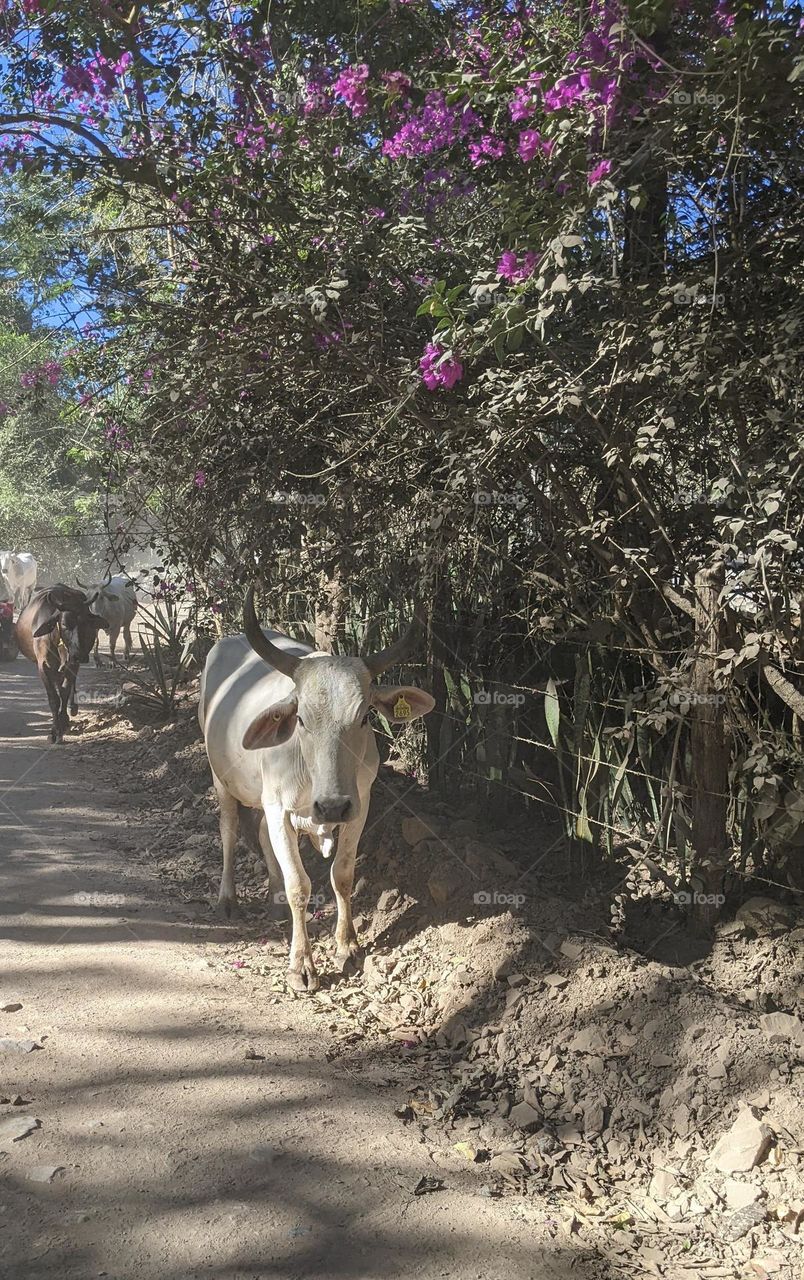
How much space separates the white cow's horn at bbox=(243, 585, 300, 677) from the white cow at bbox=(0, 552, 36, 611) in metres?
18.2

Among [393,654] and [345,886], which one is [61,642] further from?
[393,654]

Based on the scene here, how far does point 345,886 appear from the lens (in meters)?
5.02

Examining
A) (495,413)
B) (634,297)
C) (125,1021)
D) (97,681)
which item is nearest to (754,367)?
(634,297)

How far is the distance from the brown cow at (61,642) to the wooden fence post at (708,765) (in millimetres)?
7616

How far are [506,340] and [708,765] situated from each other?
6.47ft

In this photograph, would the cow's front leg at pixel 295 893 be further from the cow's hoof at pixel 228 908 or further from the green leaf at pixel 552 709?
the green leaf at pixel 552 709

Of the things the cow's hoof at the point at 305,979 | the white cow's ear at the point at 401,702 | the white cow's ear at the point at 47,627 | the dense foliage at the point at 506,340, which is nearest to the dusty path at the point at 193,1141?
the cow's hoof at the point at 305,979

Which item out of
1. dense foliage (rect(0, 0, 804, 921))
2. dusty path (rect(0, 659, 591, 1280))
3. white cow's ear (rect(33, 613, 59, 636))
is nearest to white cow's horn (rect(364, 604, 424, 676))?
dense foliage (rect(0, 0, 804, 921))

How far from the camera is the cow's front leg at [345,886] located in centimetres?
493

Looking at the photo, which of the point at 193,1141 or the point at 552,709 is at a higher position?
the point at 552,709

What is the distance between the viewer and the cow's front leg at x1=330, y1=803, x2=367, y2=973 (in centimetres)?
493

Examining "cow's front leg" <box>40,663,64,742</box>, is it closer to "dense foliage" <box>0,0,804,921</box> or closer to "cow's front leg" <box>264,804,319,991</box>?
"dense foliage" <box>0,0,804,921</box>

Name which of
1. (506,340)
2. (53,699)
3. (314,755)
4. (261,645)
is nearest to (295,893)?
(314,755)

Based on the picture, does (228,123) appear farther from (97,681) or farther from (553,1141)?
(97,681)
